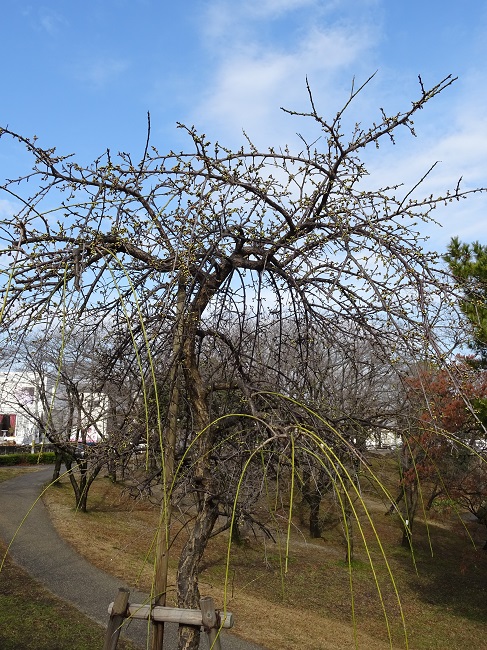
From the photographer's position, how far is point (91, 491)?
18469 mm

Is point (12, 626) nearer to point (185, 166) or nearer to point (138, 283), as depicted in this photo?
point (138, 283)

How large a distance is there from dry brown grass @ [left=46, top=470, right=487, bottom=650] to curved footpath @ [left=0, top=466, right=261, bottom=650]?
293 millimetres

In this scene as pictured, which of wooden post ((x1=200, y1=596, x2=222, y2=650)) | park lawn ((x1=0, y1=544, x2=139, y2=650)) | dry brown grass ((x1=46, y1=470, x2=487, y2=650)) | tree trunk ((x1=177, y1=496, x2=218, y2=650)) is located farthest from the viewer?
dry brown grass ((x1=46, y1=470, x2=487, y2=650))

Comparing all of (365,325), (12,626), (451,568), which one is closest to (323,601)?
(451,568)

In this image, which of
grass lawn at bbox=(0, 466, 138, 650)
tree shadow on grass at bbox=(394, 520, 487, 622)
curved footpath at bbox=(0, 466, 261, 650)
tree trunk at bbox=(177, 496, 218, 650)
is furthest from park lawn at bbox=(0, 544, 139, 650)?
tree shadow on grass at bbox=(394, 520, 487, 622)

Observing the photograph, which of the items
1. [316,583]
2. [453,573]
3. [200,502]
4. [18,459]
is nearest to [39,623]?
[200,502]

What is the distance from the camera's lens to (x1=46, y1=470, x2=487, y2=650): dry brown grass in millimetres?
10008

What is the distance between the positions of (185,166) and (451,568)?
16.5m

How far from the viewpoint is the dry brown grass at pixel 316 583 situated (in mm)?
10008

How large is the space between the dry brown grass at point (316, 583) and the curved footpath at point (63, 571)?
29 centimetres

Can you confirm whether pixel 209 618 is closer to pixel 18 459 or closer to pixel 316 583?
pixel 316 583

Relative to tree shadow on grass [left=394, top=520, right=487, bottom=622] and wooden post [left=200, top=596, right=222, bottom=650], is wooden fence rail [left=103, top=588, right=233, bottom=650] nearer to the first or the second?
wooden post [left=200, top=596, right=222, bottom=650]

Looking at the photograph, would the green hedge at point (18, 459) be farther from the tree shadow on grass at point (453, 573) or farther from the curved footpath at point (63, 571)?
the tree shadow on grass at point (453, 573)

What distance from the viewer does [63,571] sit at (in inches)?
418
